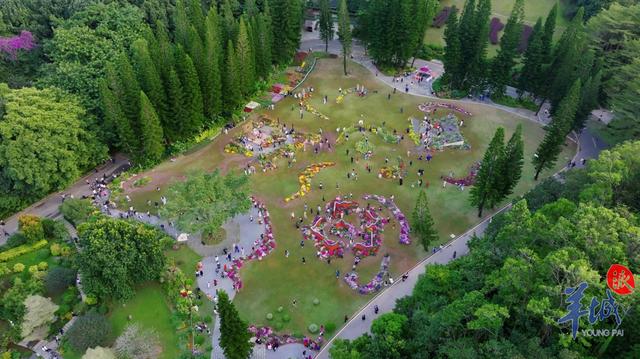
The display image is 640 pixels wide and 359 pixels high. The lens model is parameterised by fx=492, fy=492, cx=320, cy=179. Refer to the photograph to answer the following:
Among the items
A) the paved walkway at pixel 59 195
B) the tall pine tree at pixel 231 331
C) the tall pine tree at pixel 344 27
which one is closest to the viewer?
the tall pine tree at pixel 231 331

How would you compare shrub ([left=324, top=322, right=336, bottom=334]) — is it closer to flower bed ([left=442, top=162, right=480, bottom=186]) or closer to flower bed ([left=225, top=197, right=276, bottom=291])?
flower bed ([left=225, top=197, right=276, bottom=291])

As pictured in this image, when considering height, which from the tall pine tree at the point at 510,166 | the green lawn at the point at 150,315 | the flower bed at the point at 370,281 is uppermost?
the tall pine tree at the point at 510,166

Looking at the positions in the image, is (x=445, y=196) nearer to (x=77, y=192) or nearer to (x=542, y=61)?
(x=542, y=61)

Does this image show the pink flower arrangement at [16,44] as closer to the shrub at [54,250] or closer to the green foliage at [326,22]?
the shrub at [54,250]

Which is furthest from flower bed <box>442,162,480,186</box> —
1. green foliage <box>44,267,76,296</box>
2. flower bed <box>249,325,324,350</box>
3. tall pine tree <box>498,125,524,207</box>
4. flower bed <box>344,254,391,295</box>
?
green foliage <box>44,267,76,296</box>

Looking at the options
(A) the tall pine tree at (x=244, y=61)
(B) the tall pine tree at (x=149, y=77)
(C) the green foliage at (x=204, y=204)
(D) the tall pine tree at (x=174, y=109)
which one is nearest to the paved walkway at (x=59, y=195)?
(D) the tall pine tree at (x=174, y=109)

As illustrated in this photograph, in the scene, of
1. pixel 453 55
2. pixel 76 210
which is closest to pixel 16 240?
pixel 76 210

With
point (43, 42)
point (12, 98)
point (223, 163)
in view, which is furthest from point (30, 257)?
point (43, 42)
